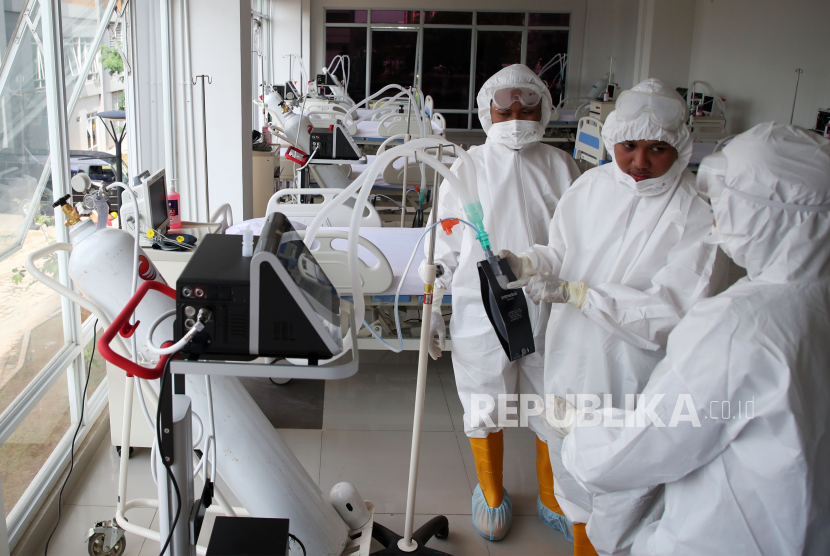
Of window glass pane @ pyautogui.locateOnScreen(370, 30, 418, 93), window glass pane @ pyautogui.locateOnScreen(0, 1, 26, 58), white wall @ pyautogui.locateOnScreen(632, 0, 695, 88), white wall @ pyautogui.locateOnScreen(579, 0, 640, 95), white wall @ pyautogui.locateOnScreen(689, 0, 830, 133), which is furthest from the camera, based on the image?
window glass pane @ pyautogui.locateOnScreen(370, 30, 418, 93)

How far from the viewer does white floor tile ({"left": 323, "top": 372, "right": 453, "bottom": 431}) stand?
105 inches

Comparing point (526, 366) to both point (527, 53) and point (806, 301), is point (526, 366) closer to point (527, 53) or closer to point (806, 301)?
point (806, 301)

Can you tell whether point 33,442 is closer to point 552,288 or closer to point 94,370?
point 94,370

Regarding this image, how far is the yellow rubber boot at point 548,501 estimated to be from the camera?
204 centimetres

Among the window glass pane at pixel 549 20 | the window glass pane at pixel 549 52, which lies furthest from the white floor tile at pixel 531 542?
the window glass pane at pixel 549 20

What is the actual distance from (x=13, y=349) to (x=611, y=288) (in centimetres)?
183

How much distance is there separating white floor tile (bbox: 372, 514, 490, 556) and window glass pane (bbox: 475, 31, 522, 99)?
10.0 m

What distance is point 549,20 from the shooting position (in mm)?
11031

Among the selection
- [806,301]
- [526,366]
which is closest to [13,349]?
[526,366]

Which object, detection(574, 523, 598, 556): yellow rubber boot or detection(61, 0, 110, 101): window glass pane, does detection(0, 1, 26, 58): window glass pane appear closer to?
detection(61, 0, 110, 101): window glass pane

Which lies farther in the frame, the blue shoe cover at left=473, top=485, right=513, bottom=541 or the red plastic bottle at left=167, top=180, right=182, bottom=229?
the red plastic bottle at left=167, top=180, right=182, bottom=229

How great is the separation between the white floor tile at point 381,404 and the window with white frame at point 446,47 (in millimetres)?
9083

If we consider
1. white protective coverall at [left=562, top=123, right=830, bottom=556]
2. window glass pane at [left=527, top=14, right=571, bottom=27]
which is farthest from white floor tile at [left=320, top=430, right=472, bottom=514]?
window glass pane at [left=527, top=14, right=571, bottom=27]

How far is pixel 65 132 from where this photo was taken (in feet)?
7.22
